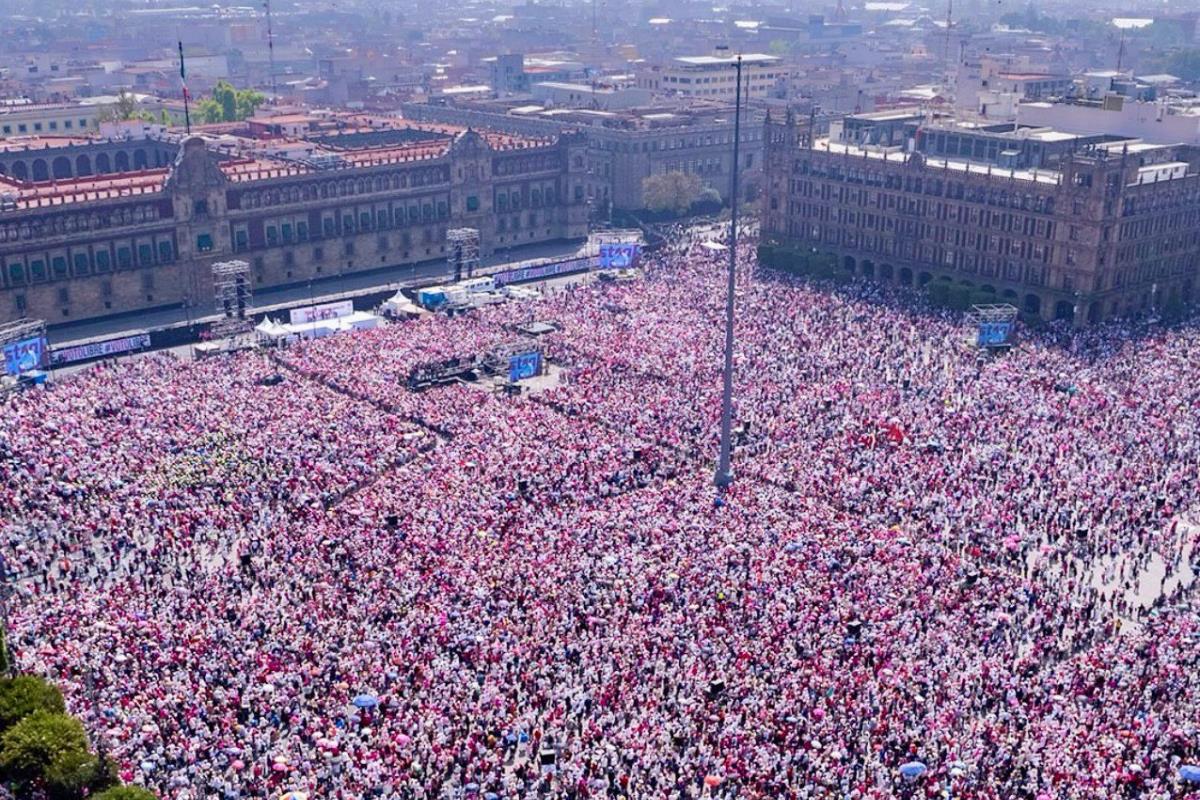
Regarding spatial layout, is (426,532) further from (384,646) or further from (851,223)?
(851,223)

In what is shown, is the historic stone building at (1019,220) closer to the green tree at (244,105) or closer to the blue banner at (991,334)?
the blue banner at (991,334)

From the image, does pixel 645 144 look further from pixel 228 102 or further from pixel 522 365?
pixel 522 365

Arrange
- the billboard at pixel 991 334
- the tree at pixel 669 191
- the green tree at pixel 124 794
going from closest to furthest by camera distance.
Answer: the green tree at pixel 124 794 < the billboard at pixel 991 334 < the tree at pixel 669 191

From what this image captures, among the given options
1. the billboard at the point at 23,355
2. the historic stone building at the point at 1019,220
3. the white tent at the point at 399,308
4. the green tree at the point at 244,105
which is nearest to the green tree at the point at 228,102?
the green tree at the point at 244,105

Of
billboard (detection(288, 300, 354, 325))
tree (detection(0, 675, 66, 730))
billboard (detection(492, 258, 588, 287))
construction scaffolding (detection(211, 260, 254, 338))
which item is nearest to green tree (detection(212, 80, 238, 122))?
billboard (detection(492, 258, 588, 287))

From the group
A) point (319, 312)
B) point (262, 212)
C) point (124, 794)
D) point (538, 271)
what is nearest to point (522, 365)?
point (319, 312)
